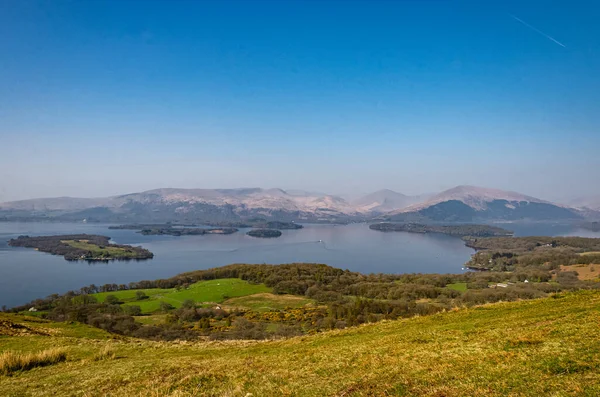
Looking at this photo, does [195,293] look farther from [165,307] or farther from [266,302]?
[266,302]

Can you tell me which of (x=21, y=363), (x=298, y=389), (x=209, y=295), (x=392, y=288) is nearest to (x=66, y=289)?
(x=209, y=295)

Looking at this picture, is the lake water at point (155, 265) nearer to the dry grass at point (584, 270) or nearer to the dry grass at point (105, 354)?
the dry grass at point (584, 270)

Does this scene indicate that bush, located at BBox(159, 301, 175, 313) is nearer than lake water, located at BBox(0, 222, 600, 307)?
Yes

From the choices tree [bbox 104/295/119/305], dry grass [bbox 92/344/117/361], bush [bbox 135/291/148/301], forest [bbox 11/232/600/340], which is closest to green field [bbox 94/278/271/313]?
bush [bbox 135/291/148/301]

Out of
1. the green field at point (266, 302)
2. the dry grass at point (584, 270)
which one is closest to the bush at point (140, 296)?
the green field at point (266, 302)

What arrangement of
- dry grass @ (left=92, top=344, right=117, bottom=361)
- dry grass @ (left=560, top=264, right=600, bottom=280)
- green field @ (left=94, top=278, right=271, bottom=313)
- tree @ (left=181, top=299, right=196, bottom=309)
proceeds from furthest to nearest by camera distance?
dry grass @ (left=560, top=264, right=600, bottom=280) → green field @ (left=94, top=278, right=271, bottom=313) → tree @ (left=181, top=299, right=196, bottom=309) → dry grass @ (left=92, top=344, right=117, bottom=361)

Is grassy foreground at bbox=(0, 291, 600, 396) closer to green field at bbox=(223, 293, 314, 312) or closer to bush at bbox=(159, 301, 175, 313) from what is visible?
green field at bbox=(223, 293, 314, 312)

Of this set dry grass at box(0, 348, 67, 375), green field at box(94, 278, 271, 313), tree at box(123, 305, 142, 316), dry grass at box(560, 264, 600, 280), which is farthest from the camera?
dry grass at box(560, 264, 600, 280)
